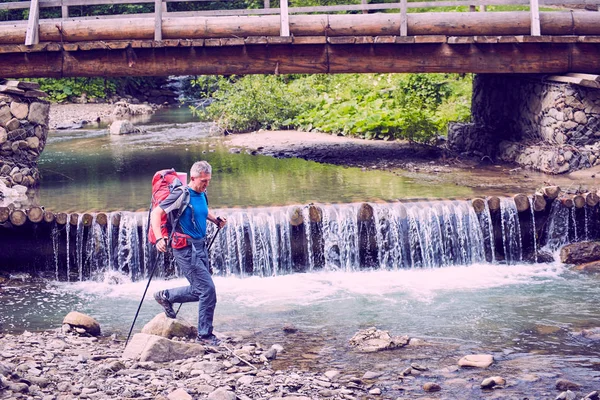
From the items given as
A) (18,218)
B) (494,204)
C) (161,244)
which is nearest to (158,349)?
(161,244)

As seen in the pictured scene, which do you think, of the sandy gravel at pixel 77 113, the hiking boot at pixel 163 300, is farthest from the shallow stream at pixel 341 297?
the sandy gravel at pixel 77 113

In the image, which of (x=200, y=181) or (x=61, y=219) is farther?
(x=61, y=219)

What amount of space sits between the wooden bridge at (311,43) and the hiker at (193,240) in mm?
7623

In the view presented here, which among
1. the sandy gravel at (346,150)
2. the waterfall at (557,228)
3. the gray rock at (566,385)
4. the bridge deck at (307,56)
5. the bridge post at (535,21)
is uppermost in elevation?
the bridge post at (535,21)

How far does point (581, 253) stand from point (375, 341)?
5246 millimetres

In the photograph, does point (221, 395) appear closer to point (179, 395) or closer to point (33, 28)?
point (179, 395)

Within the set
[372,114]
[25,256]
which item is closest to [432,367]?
[25,256]

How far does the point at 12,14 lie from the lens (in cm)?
3872

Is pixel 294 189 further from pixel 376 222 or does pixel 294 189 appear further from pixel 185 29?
pixel 185 29

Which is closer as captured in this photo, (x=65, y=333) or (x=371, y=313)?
(x=65, y=333)

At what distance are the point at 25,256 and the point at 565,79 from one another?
1038cm

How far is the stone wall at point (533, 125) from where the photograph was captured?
53.4 ft

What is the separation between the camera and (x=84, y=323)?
9383mm

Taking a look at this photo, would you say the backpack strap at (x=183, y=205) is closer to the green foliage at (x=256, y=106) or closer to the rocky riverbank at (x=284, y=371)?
the rocky riverbank at (x=284, y=371)
